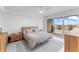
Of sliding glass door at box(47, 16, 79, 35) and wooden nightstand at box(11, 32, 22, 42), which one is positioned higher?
sliding glass door at box(47, 16, 79, 35)

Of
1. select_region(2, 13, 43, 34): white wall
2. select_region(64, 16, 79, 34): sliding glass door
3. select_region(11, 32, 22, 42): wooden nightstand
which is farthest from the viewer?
select_region(2, 13, 43, 34): white wall

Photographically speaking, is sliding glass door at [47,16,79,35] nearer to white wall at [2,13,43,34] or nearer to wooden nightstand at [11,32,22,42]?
white wall at [2,13,43,34]

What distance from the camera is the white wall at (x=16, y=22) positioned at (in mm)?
→ 5566

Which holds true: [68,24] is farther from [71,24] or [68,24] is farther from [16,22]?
[16,22]

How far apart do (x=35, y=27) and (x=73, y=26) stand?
3.10 m

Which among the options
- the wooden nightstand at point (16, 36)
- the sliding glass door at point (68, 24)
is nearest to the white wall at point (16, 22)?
the wooden nightstand at point (16, 36)

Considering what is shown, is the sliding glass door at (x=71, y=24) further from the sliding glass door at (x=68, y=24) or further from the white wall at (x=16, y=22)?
the white wall at (x=16, y=22)

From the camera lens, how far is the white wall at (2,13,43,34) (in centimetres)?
557

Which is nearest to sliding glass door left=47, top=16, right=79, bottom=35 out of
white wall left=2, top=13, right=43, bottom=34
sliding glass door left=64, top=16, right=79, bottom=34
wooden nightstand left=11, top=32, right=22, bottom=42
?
sliding glass door left=64, top=16, right=79, bottom=34

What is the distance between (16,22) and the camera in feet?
19.9

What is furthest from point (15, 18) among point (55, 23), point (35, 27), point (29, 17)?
point (55, 23)

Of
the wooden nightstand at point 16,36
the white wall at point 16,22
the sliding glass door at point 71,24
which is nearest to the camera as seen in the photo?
the sliding glass door at point 71,24

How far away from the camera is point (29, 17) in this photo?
6703 mm
